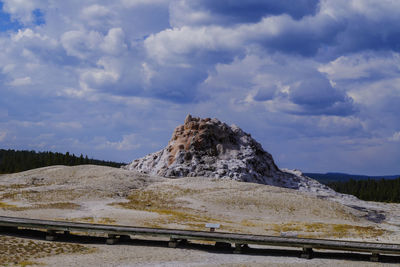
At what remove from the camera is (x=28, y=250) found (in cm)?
2042

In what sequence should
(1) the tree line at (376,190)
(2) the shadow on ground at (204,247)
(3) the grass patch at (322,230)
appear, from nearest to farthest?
(2) the shadow on ground at (204,247) < (3) the grass patch at (322,230) < (1) the tree line at (376,190)

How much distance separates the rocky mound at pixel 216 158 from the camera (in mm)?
75188

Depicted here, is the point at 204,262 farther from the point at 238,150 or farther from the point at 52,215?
the point at 238,150

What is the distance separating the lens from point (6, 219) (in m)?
23.9

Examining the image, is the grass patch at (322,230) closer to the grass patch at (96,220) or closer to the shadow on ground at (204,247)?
the shadow on ground at (204,247)

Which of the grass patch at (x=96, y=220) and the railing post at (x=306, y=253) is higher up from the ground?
the railing post at (x=306, y=253)

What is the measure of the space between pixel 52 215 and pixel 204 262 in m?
20.6

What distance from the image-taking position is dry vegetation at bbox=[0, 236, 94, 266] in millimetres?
18094

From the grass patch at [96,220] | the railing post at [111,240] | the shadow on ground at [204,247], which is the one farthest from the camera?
the grass patch at [96,220]

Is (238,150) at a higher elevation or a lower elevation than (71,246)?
higher

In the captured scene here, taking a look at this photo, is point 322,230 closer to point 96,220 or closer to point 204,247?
point 204,247

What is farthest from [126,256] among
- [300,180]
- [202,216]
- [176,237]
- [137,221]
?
[300,180]

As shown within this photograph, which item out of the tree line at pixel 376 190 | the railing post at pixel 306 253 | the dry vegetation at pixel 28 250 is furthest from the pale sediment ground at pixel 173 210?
the tree line at pixel 376 190

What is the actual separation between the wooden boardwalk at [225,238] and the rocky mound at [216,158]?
49990 mm
